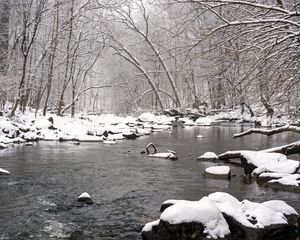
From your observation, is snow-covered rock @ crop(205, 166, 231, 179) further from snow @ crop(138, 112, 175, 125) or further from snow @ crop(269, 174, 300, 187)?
snow @ crop(138, 112, 175, 125)

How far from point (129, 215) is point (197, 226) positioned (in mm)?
1992

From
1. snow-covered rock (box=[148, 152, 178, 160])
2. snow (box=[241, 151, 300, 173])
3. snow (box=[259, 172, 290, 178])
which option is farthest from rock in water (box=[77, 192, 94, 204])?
snow-covered rock (box=[148, 152, 178, 160])

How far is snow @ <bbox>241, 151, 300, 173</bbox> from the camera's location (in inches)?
401

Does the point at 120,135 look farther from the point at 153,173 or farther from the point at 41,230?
the point at 41,230

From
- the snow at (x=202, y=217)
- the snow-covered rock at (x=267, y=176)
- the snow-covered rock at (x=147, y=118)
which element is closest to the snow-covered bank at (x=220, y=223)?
the snow at (x=202, y=217)

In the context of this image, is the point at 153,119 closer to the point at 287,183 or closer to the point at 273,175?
the point at 273,175

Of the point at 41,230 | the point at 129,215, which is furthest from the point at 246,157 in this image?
the point at 41,230

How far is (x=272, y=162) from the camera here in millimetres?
10727

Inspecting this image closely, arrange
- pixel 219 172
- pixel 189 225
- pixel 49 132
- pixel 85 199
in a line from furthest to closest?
1. pixel 49 132
2. pixel 219 172
3. pixel 85 199
4. pixel 189 225

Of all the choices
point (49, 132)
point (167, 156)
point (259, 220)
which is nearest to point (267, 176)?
point (259, 220)

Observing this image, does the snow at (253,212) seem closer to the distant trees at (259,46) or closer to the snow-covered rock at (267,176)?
the distant trees at (259,46)

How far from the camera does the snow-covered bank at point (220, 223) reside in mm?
5441

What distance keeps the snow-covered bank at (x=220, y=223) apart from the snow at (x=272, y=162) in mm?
4375

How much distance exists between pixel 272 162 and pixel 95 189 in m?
5.08
